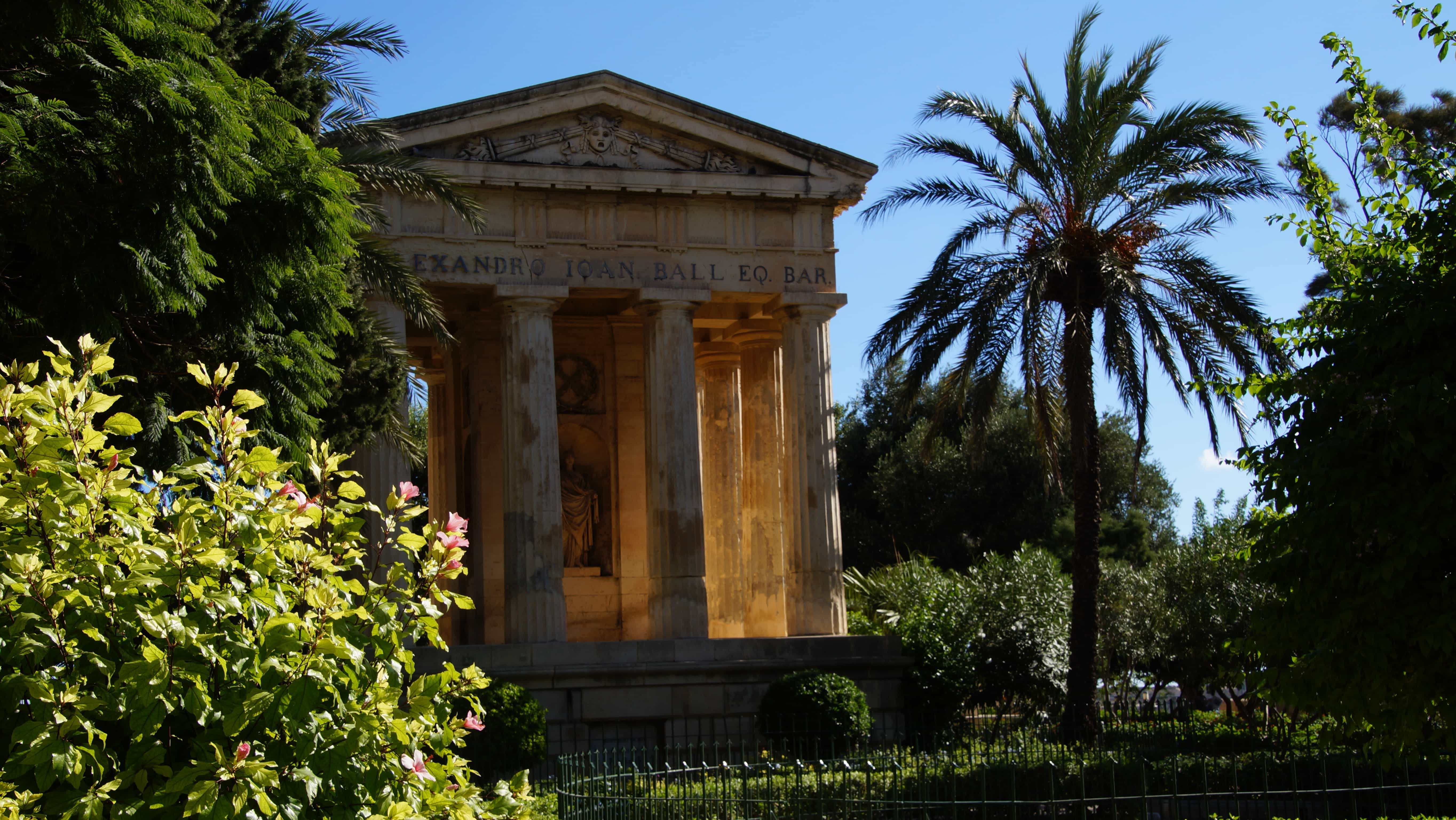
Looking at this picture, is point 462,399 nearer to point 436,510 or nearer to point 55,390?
point 436,510

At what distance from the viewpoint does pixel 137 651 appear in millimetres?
4984

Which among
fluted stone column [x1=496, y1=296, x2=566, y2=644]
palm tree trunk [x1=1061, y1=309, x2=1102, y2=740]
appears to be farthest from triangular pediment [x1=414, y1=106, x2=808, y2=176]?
palm tree trunk [x1=1061, y1=309, x2=1102, y2=740]

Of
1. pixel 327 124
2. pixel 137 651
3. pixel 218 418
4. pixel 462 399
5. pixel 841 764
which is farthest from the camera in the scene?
pixel 462 399

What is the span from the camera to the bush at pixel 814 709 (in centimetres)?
2005

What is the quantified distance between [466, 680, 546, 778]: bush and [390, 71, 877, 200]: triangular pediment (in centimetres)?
864

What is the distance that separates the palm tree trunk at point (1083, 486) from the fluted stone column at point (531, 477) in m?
7.95

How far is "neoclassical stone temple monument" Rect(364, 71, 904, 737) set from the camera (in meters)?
22.0

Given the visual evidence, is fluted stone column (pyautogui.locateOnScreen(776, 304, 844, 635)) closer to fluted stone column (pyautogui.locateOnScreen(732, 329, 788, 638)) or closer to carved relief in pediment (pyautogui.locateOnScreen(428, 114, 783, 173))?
fluted stone column (pyautogui.locateOnScreen(732, 329, 788, 638))

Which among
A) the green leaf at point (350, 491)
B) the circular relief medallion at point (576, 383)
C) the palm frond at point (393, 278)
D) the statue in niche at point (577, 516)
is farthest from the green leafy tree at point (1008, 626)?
the green leaf at point (350, 491)

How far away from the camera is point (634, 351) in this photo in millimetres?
26969

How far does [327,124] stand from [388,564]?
633 cm

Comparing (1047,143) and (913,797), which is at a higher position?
(1047,143)

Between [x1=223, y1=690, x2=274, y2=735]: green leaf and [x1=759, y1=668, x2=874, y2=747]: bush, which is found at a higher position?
[x1=223, y1=690, x2=274, y2=735]: green leaf

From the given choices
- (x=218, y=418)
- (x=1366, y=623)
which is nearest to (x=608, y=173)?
(x=1366, y=623)
